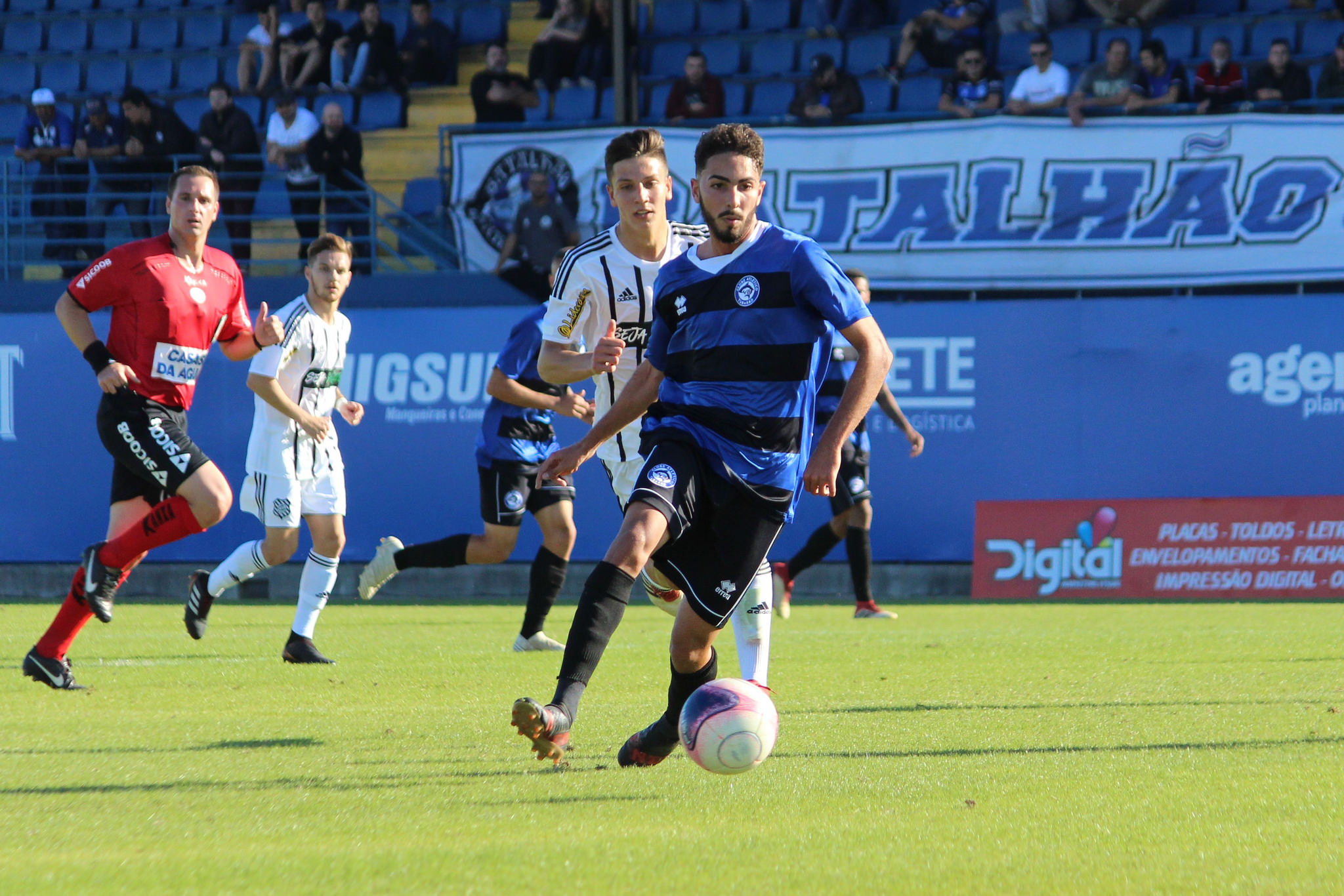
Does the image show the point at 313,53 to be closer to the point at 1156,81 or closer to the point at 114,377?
the point at 1156,81

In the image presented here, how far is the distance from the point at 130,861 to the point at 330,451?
546cm

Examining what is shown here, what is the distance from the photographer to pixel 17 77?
2103 centimetres

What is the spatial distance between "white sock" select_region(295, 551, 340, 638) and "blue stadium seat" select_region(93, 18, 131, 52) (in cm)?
1499

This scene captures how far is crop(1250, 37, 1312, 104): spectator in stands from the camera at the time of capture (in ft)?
49.4

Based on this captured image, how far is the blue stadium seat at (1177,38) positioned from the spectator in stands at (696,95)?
496 cm

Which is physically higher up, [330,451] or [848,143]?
[848,143]

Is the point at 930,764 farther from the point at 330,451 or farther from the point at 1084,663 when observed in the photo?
the point at 330,451

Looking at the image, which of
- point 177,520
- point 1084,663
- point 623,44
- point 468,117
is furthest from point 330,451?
point 468,117

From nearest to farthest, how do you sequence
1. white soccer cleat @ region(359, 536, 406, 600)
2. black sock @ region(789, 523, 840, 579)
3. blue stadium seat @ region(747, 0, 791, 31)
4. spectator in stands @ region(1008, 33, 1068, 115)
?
white soccer cleat @ region(359, 536, 406, 600) → black sock @ region(789, 523, 840, 579) → spectator in stands @ region(1008, 33, 1068, 115) → blue stadium seat @ region(747, 0, 791, 31)

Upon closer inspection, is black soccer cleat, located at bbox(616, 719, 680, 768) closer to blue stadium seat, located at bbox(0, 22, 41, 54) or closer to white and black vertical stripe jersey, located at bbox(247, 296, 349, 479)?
white and black vertical stripe jersey, located at bbox(247, 296, 349, 479)

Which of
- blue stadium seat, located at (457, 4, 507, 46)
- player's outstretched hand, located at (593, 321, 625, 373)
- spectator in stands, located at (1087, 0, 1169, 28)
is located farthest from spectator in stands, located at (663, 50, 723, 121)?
player's outstretched hand, located at (593, 321, 625, 373)

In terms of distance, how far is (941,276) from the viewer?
14.5 m

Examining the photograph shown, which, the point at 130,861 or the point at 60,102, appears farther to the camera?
the point at 60,102

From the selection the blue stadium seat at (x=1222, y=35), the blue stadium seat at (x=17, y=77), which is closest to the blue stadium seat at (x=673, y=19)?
the blue stadium seat at (x=1222, y=35)
